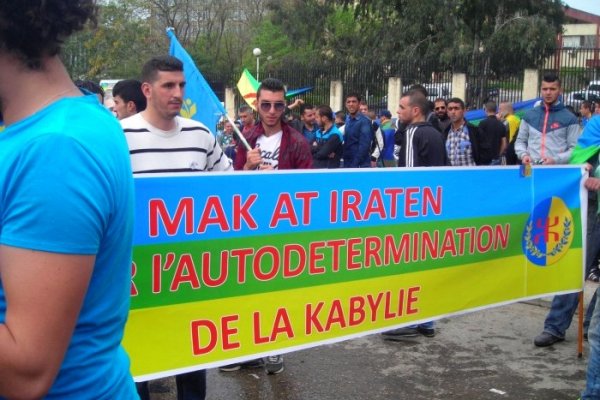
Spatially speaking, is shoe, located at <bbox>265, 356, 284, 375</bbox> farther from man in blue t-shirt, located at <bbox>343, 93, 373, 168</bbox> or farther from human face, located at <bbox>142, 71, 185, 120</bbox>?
man in blue t-shirt, located at <bbox>343, 93, 373, 168</bbox>

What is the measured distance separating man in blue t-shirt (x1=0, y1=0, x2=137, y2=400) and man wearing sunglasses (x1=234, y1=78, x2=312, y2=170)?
3748 mm

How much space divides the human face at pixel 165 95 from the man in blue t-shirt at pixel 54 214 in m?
2.65

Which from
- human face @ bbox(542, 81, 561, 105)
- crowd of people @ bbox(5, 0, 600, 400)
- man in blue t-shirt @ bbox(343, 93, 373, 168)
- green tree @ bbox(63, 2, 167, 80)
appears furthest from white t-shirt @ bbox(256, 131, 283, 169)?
green tree @ bbox(63, 2, 167, 80)

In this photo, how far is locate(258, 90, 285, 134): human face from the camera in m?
5.29

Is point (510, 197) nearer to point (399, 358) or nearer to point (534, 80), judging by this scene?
point (399, 358)

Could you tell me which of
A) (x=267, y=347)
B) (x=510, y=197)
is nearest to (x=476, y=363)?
(x=510, y=197)

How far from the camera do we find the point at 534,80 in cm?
1906

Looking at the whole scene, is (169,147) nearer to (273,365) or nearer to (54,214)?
(273,365)

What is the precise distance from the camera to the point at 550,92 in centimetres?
688

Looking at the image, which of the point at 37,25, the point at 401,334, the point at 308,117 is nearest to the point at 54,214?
the point at 37,25

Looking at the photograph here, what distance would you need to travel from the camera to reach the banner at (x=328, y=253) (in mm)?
3613

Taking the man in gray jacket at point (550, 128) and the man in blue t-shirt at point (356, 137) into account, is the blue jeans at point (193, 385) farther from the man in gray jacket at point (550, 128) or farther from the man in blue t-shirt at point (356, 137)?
the man in blue t-shirt at point (356, 137)

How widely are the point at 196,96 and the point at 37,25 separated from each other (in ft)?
15.3

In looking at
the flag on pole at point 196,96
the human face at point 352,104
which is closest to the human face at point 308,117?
the human face at point 352,104
